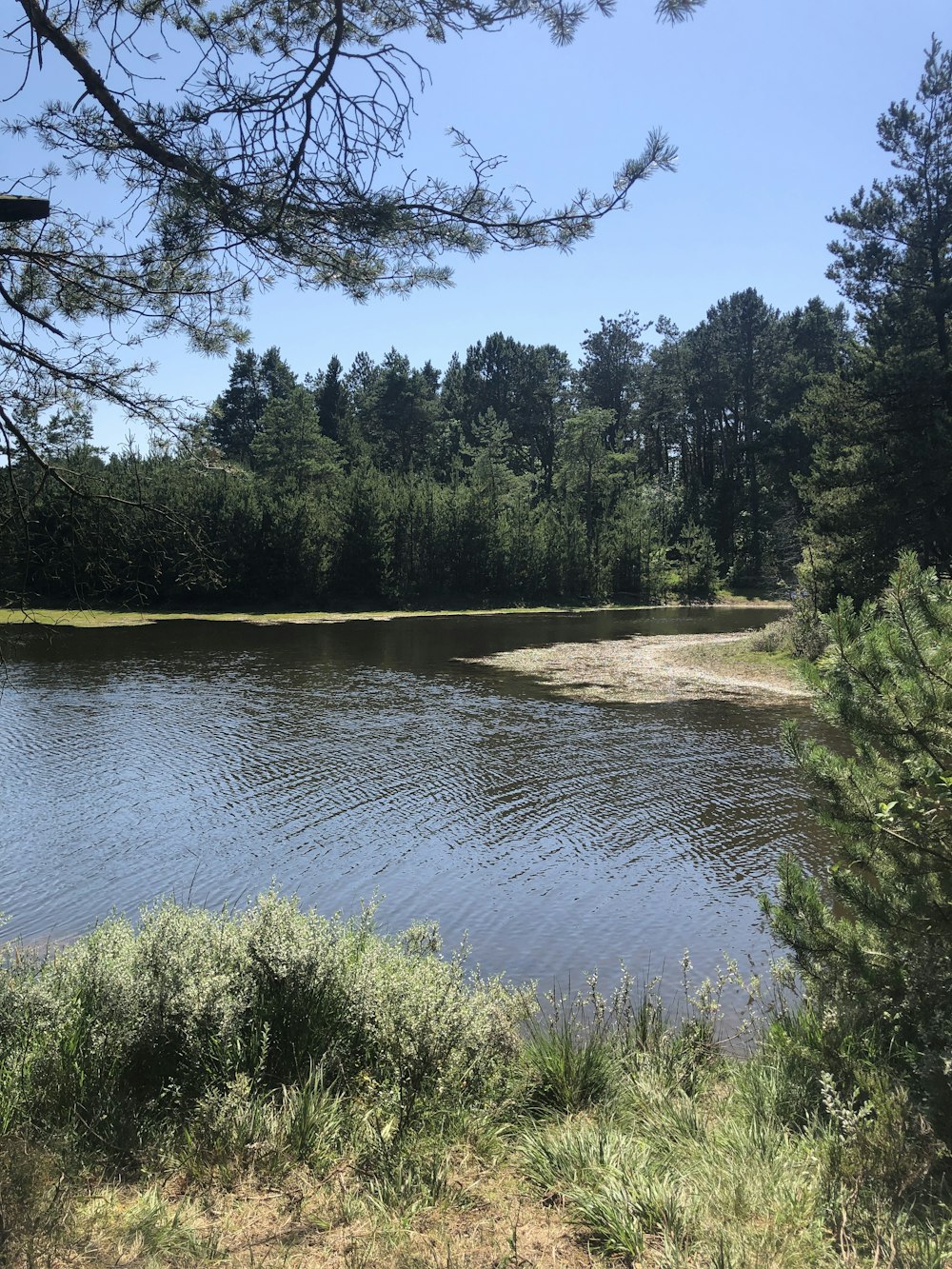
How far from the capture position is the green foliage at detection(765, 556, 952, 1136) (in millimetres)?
3432

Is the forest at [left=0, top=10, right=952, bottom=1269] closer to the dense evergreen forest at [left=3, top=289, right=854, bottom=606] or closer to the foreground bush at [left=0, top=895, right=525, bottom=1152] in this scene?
the foreground bush at [left=0, top=895, right=525, bottom=1152]

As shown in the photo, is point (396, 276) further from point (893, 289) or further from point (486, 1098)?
point (893, 289)

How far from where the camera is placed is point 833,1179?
3078mm

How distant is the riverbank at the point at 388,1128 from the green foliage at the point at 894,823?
385mm

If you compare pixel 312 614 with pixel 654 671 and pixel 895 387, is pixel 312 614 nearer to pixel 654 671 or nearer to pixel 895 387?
pixel 654 671

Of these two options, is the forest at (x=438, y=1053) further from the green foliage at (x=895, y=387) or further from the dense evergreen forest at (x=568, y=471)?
the green foliage at (x=895, y=387)

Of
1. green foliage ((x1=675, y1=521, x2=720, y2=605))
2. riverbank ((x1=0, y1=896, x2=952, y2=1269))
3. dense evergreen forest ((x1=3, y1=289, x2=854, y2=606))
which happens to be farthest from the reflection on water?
green foliage ((x1=675, y1=521, x2=720, y2=605))

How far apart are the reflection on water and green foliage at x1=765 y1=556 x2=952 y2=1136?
365 cm

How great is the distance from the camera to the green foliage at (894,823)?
3.43 m

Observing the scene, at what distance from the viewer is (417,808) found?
40.6ft

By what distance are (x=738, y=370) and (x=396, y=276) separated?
7395 cm

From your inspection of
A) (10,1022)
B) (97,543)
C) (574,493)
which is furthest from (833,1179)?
(574,493)

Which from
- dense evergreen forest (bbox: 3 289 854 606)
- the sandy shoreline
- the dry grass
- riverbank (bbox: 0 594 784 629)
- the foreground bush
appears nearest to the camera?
the dry grass

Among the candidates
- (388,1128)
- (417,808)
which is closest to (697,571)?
(417,808)
